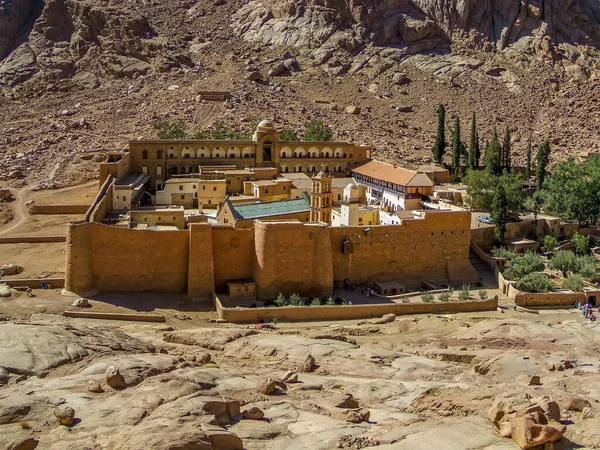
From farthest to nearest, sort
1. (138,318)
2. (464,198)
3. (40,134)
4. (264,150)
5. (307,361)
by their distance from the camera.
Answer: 1. (40,134)
2. (264,150)
3. (464,198)
4. (138,318)
5. (307,361)

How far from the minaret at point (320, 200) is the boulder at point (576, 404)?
70.6 ft

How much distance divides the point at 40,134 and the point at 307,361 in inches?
1876

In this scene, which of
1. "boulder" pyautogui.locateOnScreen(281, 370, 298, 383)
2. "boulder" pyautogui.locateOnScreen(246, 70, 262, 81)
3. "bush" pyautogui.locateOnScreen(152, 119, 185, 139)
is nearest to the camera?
"boulder" pyautogui.locateOnScreen(281, 370, 298, 383)

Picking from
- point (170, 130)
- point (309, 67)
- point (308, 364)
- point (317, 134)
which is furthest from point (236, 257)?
point (309, 67)


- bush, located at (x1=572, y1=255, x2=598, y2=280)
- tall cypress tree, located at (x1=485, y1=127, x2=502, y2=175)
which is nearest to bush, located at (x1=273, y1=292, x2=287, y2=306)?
bush, located at (x1=572, y1=255, x2=598, y2=280)

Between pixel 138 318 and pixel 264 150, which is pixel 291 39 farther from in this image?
pixel 138 318

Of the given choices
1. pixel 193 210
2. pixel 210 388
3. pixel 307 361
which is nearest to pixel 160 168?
pixel 193 210

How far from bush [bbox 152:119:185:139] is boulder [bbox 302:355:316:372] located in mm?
36668

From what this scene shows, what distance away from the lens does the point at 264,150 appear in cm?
5112

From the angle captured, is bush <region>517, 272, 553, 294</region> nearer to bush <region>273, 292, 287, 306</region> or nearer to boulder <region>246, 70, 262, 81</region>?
bush <region>273, 292, 287, 306</region>

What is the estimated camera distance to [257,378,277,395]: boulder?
17438mm

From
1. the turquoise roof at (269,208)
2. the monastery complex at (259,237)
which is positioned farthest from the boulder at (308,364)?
the turquoise roof at (269,208)

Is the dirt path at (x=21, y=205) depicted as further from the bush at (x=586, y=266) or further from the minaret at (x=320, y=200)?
the bush at (x=586, y=266)

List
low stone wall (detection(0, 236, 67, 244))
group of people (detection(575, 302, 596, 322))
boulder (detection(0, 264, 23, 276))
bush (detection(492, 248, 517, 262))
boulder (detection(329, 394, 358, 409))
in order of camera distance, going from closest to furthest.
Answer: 1. boulder (detection(329, 394, 358, 409))
2. group of people (detection(575, 302, 596, 322))
3. boulder (detection(0, 264, 23, 276))
4. bush (detection(492, 248, 517, 262))
5. low stone wall (detection(0, 236, 67, 244))
